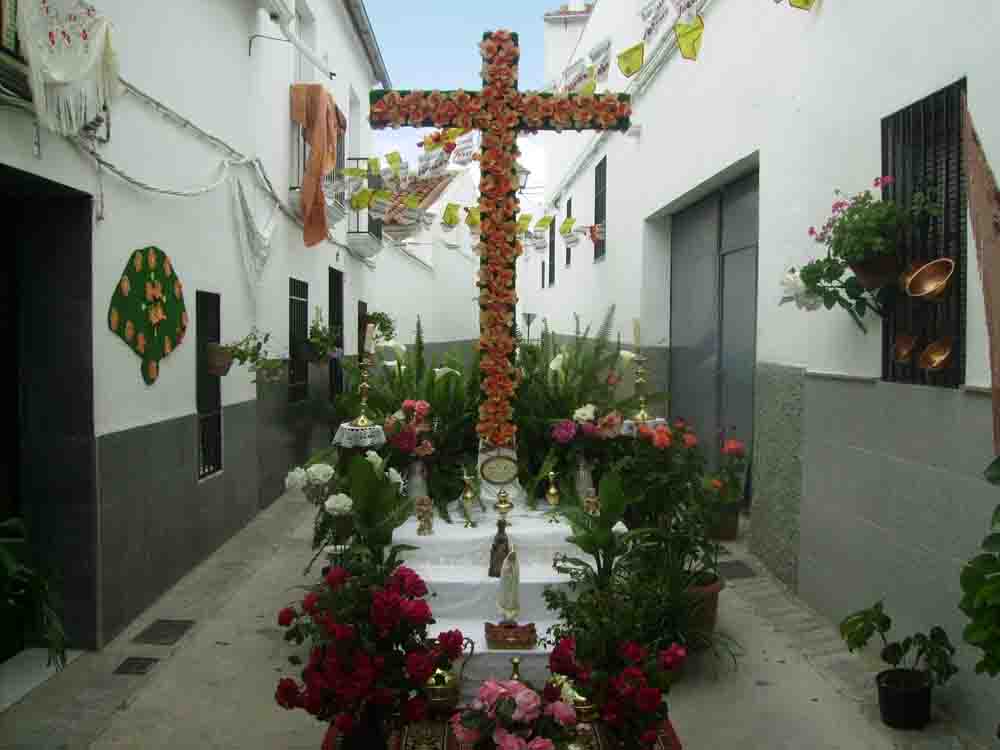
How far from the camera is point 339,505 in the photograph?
427 cm

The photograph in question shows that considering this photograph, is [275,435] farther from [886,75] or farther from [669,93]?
[886,75]

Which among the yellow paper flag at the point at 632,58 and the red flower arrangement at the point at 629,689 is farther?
the yellow paper flag at the point at 632,58

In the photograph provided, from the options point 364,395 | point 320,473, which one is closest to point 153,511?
point 320,473

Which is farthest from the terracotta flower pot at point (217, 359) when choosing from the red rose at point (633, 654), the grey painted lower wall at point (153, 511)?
the red rose at point (633, 654)

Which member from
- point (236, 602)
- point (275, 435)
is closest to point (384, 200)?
point (275, 435)

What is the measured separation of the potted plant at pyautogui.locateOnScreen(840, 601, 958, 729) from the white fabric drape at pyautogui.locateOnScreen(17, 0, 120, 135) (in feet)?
13.3

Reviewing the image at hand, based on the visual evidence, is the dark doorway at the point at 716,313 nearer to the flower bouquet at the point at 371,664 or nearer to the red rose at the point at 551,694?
the flower bouquet at the point at 371,664

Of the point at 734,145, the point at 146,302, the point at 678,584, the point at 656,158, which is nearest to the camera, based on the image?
the point at 678,584

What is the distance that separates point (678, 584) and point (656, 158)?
19.0ft

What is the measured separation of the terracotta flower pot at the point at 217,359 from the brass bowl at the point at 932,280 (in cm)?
445

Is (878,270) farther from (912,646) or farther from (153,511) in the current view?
(153,511)

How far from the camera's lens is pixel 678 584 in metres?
3.94

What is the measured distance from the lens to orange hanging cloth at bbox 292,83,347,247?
851 cm

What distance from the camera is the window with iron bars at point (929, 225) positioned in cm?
346
